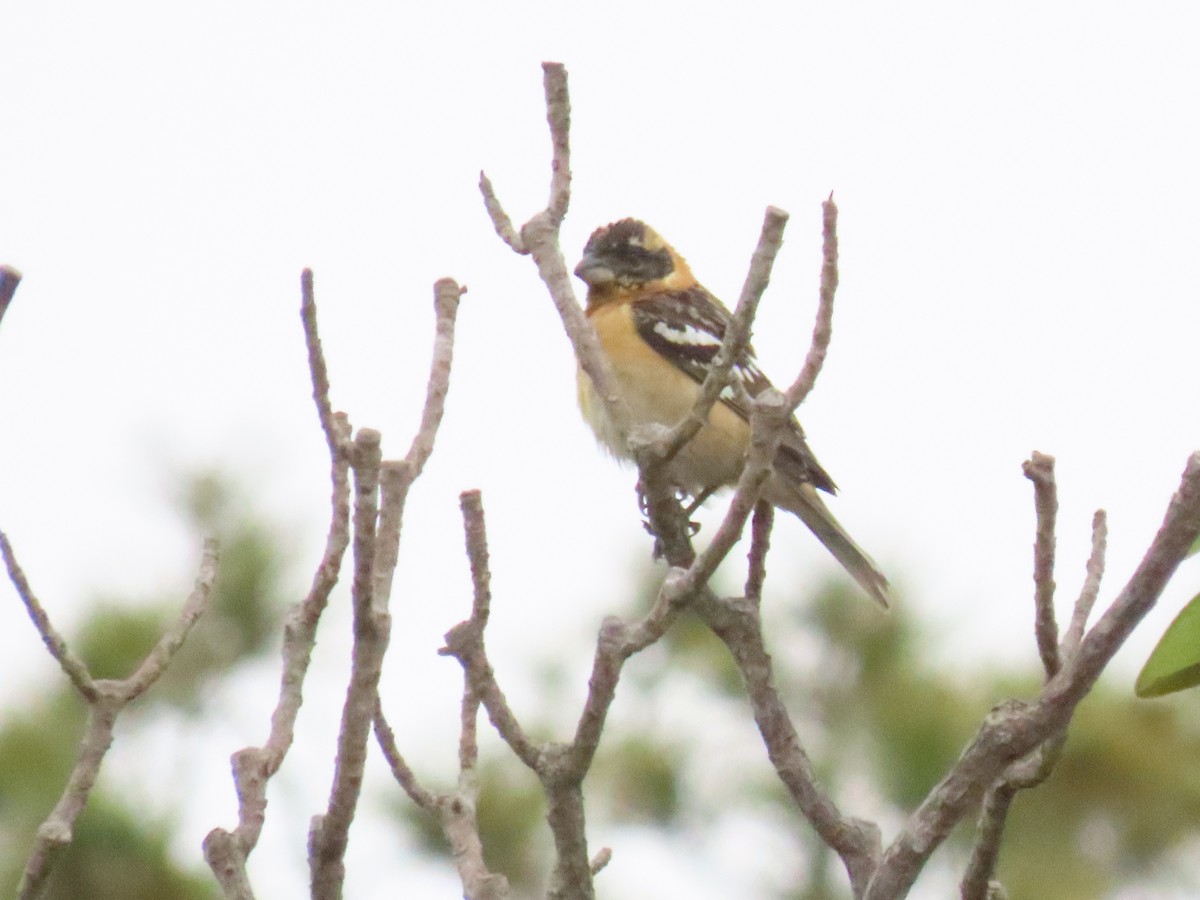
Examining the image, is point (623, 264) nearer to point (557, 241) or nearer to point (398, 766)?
point (557, 241)

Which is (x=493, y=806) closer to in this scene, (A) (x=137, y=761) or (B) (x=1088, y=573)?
(A) (x=137, y=761)

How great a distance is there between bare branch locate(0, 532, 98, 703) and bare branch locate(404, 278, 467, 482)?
0.50 meters

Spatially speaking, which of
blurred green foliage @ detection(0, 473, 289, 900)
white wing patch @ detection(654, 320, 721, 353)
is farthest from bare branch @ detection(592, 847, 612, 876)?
white wing patch @ detection(654, 320, 721, 353)

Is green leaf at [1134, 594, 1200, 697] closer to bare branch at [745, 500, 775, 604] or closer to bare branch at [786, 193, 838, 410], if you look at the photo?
bare branch at [786, 193, 838, 410]

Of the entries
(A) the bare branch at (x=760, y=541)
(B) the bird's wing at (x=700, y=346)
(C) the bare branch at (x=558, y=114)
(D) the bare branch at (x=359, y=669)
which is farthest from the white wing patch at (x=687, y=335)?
(D) the bare branch at (x=359, y=669)

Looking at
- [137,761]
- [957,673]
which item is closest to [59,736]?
[137,761]

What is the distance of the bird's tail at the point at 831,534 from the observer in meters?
5.83

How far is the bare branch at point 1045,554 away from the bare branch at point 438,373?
80cm

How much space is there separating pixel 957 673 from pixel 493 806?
234 cm

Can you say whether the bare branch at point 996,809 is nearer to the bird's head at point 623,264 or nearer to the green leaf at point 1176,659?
the green leaf at point 1176,659

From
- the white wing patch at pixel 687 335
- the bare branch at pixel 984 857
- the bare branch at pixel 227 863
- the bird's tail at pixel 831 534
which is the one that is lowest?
the bird's tail at pixel 831 534

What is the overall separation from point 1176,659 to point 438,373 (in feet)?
3.47

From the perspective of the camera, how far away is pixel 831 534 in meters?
5.86

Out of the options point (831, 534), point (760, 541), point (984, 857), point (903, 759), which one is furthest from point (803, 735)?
point (984, 857)
